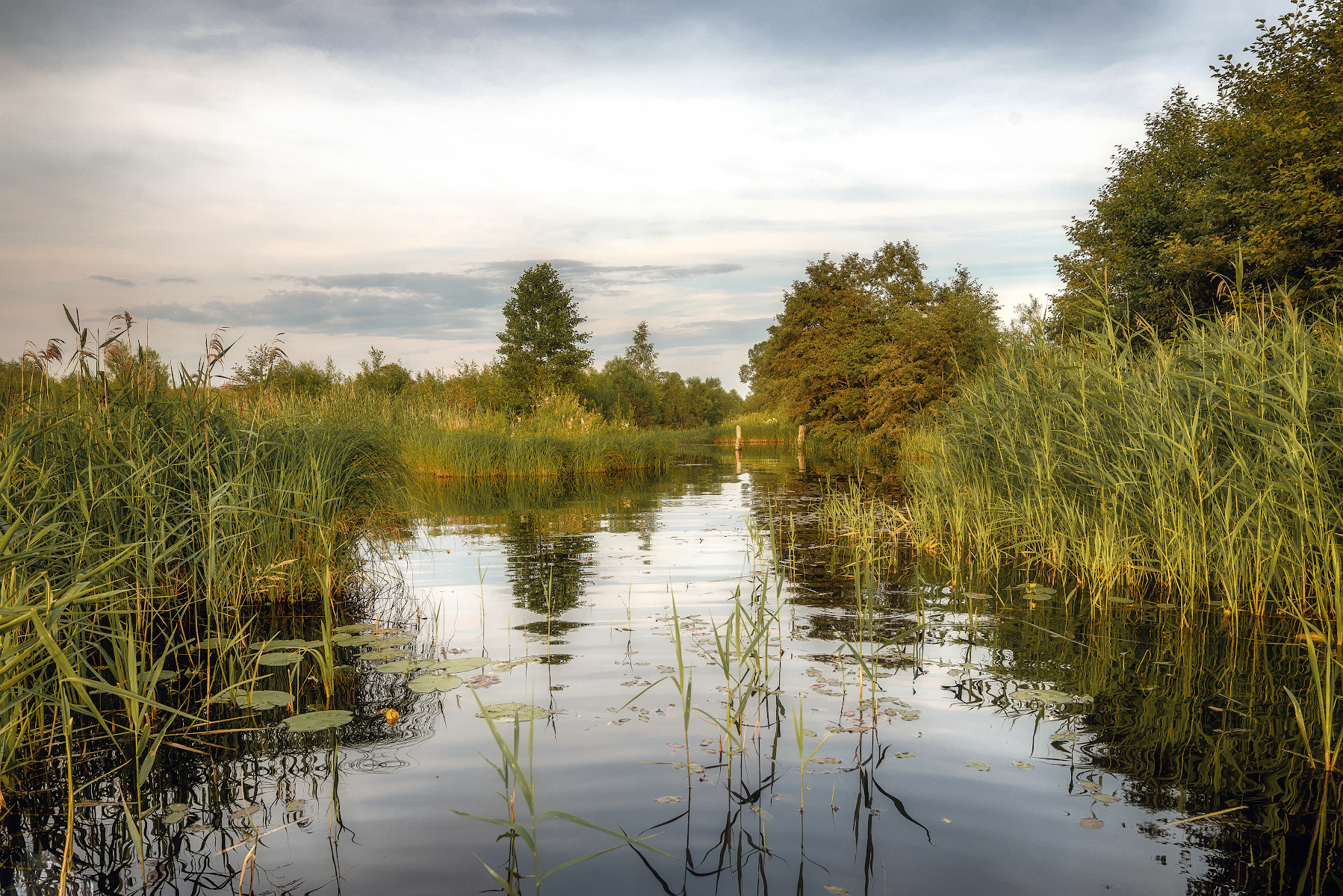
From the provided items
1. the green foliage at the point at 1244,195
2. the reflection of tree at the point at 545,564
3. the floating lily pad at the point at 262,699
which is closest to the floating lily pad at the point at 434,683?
the floating lily pad at the point at 262,699

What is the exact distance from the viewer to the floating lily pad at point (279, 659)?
5325mm

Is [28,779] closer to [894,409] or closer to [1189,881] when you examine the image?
[1189,881]

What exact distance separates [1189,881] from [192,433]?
716 centimetres

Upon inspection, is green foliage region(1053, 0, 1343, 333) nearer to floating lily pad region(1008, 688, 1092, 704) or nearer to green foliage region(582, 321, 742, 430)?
floating lily pad region(1008, 688, 1092, 704)

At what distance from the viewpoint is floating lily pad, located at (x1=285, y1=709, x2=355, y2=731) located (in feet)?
14.0

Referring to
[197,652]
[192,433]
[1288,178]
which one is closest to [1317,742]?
[197,652]

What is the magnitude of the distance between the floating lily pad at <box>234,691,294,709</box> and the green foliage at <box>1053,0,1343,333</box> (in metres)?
15.0

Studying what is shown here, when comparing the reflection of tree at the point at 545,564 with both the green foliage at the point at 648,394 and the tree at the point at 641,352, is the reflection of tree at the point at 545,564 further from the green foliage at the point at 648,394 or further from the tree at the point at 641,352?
the tree at the point at 641,352

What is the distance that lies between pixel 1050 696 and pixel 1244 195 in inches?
992

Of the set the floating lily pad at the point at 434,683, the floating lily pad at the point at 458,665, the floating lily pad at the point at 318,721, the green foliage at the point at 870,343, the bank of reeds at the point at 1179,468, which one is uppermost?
the green foliage at the point at 870,343

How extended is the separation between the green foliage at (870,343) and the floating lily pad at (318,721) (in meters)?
25.7

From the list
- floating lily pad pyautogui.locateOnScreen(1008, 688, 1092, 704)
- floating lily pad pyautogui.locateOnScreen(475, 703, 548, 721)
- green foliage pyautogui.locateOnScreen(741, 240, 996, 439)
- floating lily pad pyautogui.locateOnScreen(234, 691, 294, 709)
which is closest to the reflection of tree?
floating lily pad pyautogui.locateOnScreen(475, 703, 548, 721)

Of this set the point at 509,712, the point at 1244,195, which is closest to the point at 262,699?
the point at 509,712

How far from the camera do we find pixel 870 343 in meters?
40.5
